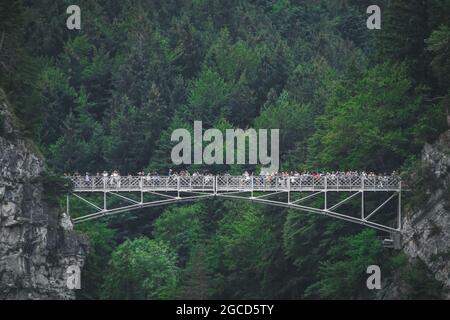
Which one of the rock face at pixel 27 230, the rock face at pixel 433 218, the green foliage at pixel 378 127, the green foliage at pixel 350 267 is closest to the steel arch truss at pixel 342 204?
the green foliage at pixel 350 267

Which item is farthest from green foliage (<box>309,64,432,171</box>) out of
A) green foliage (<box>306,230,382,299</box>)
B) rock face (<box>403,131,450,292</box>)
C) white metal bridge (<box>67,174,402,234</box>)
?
green foliage (<box>306,230,382,299</box>)

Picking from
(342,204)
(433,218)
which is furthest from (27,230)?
(433,218)

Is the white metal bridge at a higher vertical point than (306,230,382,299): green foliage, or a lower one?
higher

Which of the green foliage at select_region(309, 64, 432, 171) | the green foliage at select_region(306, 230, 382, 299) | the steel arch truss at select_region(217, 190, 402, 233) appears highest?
the green foliage at select_region(309, 64, 432, 171)

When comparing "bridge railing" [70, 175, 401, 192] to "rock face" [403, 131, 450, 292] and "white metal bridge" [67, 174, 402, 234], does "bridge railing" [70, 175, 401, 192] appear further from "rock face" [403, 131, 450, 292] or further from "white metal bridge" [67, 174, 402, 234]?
"rock face" [403, 131, 450, 292]

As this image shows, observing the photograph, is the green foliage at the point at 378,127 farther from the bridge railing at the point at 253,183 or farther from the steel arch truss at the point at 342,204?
the bridge railing at the point at 253,183
